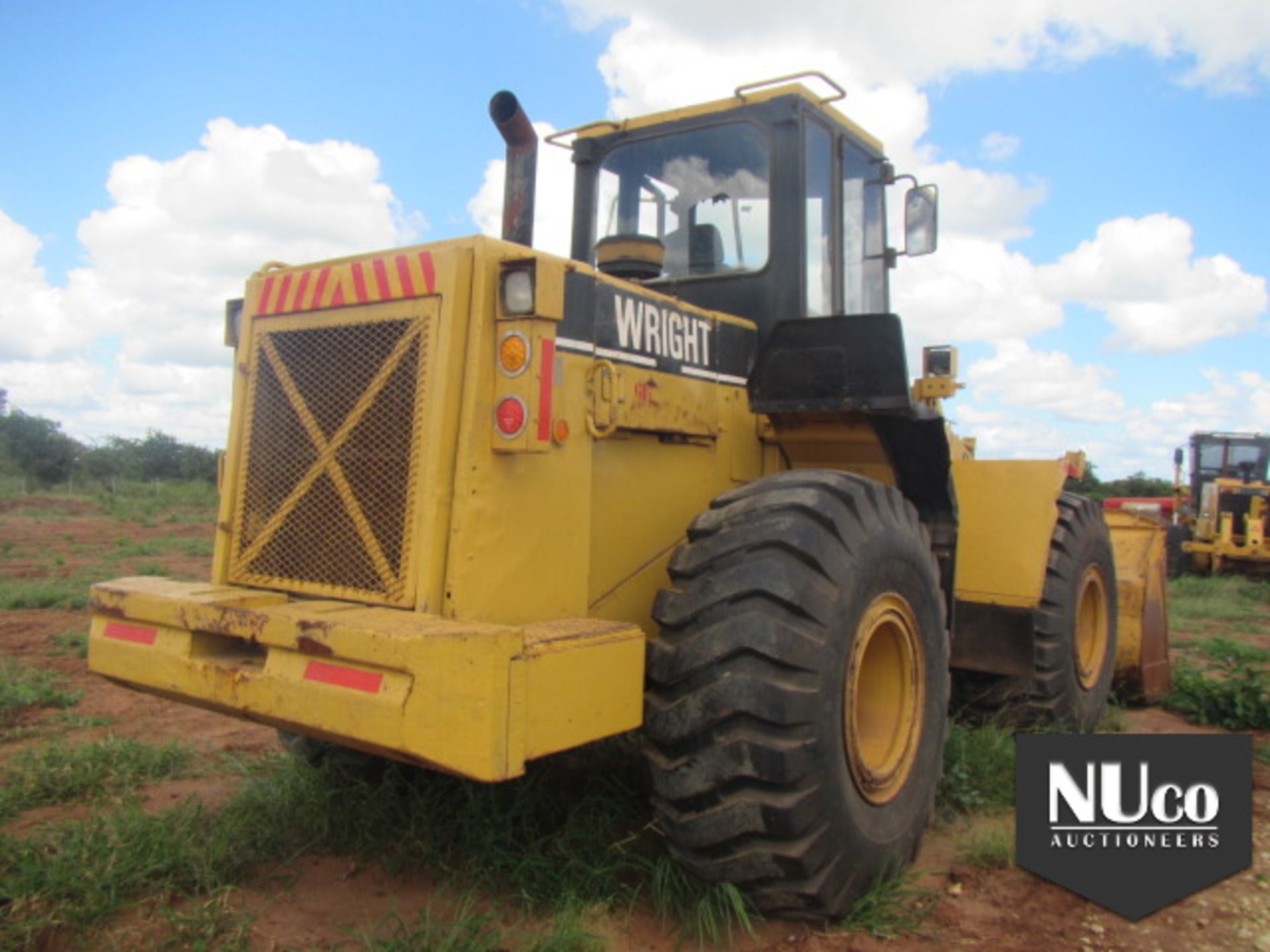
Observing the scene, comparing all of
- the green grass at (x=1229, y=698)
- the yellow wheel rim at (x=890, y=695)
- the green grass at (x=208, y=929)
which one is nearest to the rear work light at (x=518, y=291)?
the yellow wheel rim at (x=890, y=695)

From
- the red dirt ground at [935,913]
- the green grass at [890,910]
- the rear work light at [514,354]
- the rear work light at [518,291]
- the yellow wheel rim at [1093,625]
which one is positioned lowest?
the red dirt ground at [935,913]

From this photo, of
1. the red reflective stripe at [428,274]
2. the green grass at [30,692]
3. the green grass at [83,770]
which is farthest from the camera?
the green grass at [30,692]

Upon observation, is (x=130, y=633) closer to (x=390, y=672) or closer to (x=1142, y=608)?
(x=390, y=672)

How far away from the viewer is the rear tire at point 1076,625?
516 centimetres

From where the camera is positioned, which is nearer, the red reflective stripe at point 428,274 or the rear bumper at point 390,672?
Result: the rear bumper at point 390,672

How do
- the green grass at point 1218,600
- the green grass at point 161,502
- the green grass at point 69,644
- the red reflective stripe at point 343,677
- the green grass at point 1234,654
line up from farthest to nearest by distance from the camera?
the green grass at point 161,502 → the green grass at point 1218,600 → the green grass at point 69,644 → the green grass at point 1234,654 → the red reflective stripe at point 343,677

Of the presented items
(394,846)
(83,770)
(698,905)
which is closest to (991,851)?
(698,905)

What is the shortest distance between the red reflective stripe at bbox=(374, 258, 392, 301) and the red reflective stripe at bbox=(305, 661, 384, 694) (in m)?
1.20

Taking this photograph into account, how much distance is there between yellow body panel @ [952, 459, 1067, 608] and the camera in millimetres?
5152

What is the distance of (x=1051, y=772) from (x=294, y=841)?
2.72m

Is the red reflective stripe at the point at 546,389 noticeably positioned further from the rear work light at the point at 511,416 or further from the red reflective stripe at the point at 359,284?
the red reflective stripe at the point at 359,284

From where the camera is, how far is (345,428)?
11.2 ft

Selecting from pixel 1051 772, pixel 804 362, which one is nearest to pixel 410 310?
pixel 804 362

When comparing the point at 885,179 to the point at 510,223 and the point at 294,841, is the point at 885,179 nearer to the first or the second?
the point at 510,223
